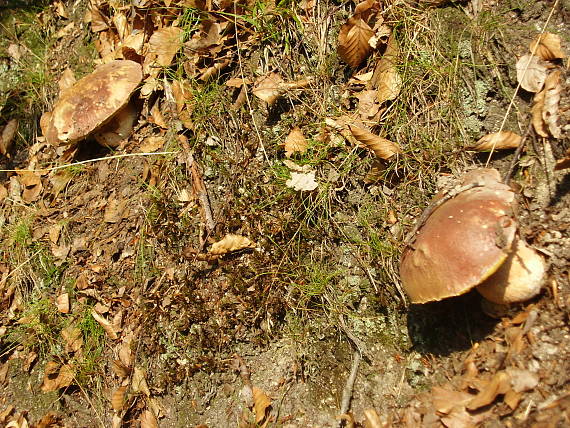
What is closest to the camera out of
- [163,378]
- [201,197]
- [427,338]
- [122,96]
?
[427,338]

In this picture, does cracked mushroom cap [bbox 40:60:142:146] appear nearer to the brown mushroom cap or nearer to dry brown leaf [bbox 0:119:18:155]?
dry brown leaf [bbox 0:119:18:155]

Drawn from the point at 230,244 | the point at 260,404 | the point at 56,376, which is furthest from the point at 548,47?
the point at 56,376

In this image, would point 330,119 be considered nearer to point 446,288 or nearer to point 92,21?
point 446,288

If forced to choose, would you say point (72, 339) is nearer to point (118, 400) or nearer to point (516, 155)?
point (118, 400)

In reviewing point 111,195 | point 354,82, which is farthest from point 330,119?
point 111,195

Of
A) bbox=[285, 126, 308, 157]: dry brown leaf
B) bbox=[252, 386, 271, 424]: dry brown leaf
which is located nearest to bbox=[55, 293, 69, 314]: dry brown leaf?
bbox=[252, 386, 271, 424]: dry brown leaf

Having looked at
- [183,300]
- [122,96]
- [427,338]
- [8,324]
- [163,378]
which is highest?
[122,96]

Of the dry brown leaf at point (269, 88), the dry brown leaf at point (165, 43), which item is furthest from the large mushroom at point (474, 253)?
the dry brown leaf at point (165, 43)
